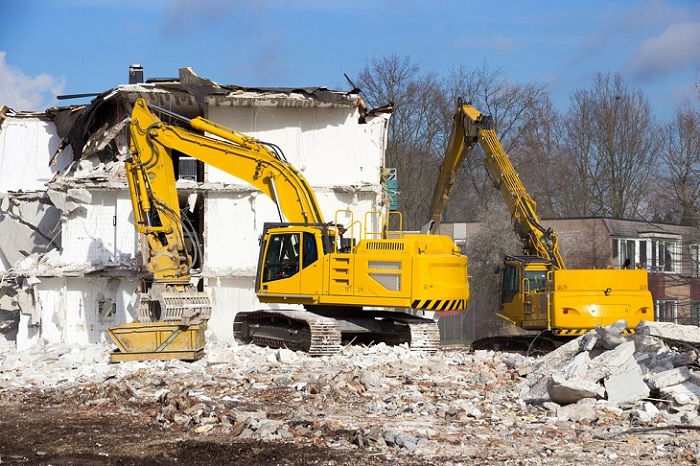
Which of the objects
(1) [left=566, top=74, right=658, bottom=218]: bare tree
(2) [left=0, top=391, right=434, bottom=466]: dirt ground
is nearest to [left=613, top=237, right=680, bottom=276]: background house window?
(1) [left=566, top=74, right=658, bottom=218]: bare tree

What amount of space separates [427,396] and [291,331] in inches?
229

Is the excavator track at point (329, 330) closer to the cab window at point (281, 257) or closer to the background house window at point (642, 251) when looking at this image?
the cab window at point (281, 257)

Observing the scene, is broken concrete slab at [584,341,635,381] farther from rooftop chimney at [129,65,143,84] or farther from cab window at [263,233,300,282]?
rooftop chimney at [129,65,143,84]

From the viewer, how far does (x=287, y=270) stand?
1908cm

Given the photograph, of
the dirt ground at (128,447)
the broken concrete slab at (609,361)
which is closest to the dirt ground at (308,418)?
the dirt ground at (128,447)

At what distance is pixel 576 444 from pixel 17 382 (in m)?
9.71

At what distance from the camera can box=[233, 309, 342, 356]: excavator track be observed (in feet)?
58.7

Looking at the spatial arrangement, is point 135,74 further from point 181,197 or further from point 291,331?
point 291,331

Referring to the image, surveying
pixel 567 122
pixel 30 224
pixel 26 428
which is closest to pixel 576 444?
pixel 26 428

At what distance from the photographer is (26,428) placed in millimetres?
11703

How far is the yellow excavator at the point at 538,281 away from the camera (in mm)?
20188

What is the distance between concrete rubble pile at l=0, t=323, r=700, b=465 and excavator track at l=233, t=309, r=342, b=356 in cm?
40

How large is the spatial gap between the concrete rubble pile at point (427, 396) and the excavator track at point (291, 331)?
15.8 inches

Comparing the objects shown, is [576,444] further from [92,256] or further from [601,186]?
[601,186]
